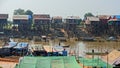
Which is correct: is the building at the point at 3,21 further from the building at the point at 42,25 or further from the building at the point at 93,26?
the building at the point at 93,26

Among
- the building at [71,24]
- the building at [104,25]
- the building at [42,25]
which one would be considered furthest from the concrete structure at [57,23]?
the building at [104,25]

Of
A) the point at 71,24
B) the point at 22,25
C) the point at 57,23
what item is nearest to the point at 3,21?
the point at 22,25

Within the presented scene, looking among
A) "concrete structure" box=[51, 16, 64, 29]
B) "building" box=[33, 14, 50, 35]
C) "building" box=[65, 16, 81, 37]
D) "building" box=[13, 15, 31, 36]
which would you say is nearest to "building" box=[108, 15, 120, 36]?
"building" box=[65, 16, 81, 37]

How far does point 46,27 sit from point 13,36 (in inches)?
198

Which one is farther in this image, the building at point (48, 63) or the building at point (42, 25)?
the building at point (42, 25)

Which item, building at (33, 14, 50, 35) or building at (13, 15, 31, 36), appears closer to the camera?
building at (13, 15, 31, 36)

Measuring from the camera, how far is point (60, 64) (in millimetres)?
12883

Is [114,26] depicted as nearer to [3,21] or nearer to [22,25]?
[22,25]

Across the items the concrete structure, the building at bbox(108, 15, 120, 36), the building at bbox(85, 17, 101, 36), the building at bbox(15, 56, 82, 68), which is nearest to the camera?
the building at bbox(15, 56, 82, 68)

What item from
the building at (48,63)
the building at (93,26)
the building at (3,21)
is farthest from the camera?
the building at (93,26)

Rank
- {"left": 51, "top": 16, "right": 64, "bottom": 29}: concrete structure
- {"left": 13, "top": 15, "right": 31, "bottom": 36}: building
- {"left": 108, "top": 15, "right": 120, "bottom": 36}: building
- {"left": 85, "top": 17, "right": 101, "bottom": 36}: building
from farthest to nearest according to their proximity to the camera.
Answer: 1. {"left": 51, "top": 16, "right": 64, "bottom": 29}: concrete structure
2. {"left": 85, "top": 17, "right": 101, "bottom": 36}: building
3. {"left": 108, "top": 15, "right": 120, "bottom": 36}: building
4. {"left": 13, "top": 15, "right": 31, "bottom": 36}: building

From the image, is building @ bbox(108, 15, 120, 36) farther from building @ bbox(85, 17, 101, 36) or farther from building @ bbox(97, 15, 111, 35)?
building @ bbox(85, 17, 101, 36)

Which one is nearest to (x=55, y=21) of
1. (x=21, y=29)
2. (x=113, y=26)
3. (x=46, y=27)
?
(x=46, y=27)

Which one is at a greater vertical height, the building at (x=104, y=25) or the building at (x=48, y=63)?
the building at (x=48, y=63)
